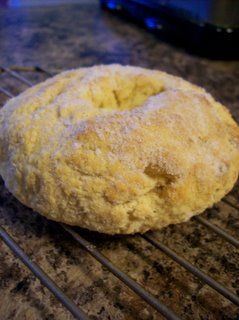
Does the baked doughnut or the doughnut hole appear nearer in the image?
the baked doughnut

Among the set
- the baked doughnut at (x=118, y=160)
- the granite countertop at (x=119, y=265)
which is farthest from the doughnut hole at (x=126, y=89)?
the granite countertop at (x=119, y=265)

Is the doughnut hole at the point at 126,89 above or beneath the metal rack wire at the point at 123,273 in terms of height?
above

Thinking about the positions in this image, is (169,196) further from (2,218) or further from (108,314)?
(2,218)

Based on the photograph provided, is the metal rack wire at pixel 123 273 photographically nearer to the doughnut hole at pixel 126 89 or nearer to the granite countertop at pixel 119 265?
the granite countertop at pixel 119 265

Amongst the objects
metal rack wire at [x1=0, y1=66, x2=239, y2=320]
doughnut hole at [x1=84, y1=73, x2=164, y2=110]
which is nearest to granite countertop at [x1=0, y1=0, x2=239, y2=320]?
metal rack wire at [x1=0, y1=66, x2=239, y2=320]

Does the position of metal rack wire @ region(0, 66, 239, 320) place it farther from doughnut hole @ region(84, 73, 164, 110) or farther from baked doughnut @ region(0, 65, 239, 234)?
doughnut hole @ region(84, 73, 164, 110)

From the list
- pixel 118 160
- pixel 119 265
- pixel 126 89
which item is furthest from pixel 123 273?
pixel 126 89
